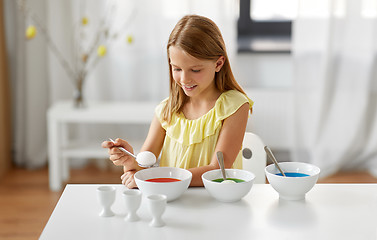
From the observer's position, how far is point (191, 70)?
Result: 1572mm

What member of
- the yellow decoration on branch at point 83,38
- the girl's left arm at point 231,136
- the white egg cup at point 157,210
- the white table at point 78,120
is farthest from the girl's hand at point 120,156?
the yellow decoration on branch at point 83,38

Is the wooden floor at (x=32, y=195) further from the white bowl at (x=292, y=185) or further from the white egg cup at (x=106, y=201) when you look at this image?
the white bowl at (x=292, y=185)

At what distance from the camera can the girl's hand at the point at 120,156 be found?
4.96 ft

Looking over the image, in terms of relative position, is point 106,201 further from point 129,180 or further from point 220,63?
point 220,63

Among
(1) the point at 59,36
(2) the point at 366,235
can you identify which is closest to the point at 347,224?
(2) the point at 366,235

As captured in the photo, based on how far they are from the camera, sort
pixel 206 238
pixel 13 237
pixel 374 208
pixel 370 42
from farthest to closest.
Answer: pixel 370 42
pixel 13 237
pixel 374 208
pixel 206 238

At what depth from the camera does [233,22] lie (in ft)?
10.9

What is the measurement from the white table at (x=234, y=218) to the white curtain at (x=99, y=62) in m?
2.02

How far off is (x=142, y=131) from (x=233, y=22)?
918 mm

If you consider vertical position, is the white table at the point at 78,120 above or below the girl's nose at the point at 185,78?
below

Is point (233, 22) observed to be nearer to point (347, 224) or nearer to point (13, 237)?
point (13, 237)

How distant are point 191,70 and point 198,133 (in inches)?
8.7

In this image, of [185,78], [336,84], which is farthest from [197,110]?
[336,84]

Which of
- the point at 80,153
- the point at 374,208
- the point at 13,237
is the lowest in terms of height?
the point at 13,237
